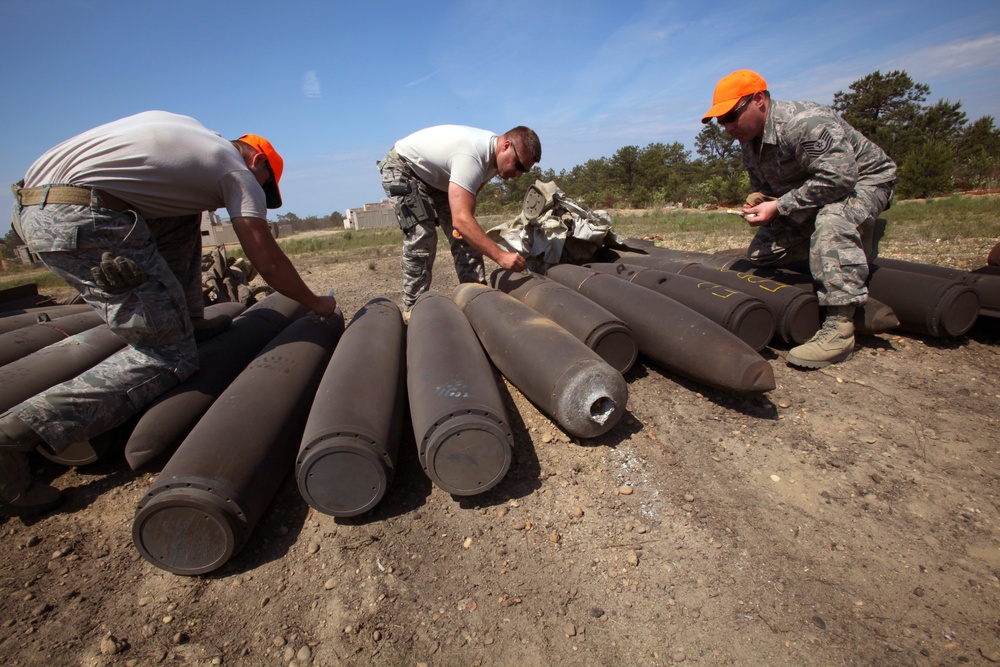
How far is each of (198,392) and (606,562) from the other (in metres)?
2.22

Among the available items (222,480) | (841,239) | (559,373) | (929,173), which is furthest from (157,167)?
(929,173)

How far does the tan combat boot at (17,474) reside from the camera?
2.17 m

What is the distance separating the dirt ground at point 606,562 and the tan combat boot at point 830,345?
1.48 ft

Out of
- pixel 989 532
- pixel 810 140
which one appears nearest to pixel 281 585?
pixel 989 532

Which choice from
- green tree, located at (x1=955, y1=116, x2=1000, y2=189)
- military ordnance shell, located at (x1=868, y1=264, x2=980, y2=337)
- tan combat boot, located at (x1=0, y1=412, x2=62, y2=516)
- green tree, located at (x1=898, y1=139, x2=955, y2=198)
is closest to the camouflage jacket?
military ordnance shell, located at (x1=868, y1=264, x2=980, y2=337)

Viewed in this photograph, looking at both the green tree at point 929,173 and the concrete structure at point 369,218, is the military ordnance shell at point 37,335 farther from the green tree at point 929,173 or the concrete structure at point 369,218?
the concrete structure at point 369,218

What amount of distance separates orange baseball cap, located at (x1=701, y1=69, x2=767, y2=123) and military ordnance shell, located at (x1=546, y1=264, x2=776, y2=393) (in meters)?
1.33

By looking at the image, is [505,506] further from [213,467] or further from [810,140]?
[810,140]

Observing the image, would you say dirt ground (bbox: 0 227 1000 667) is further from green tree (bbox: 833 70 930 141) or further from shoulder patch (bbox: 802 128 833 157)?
green tree (bbox: 833 70 930 141)

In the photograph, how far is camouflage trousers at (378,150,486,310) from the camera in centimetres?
438

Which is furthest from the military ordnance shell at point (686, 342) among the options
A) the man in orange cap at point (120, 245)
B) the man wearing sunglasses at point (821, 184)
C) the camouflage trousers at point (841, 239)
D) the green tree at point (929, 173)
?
the green tree at point (929, 173)

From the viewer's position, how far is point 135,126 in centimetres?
251

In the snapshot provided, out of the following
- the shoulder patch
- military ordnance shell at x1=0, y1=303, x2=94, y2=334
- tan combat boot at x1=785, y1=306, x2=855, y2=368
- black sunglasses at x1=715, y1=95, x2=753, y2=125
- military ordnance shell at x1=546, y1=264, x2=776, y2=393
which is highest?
black sunglasses at x1=715, y1=95, x2=753, y2=125

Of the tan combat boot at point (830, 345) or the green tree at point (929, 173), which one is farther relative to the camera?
the green tree at point (929, 173)
